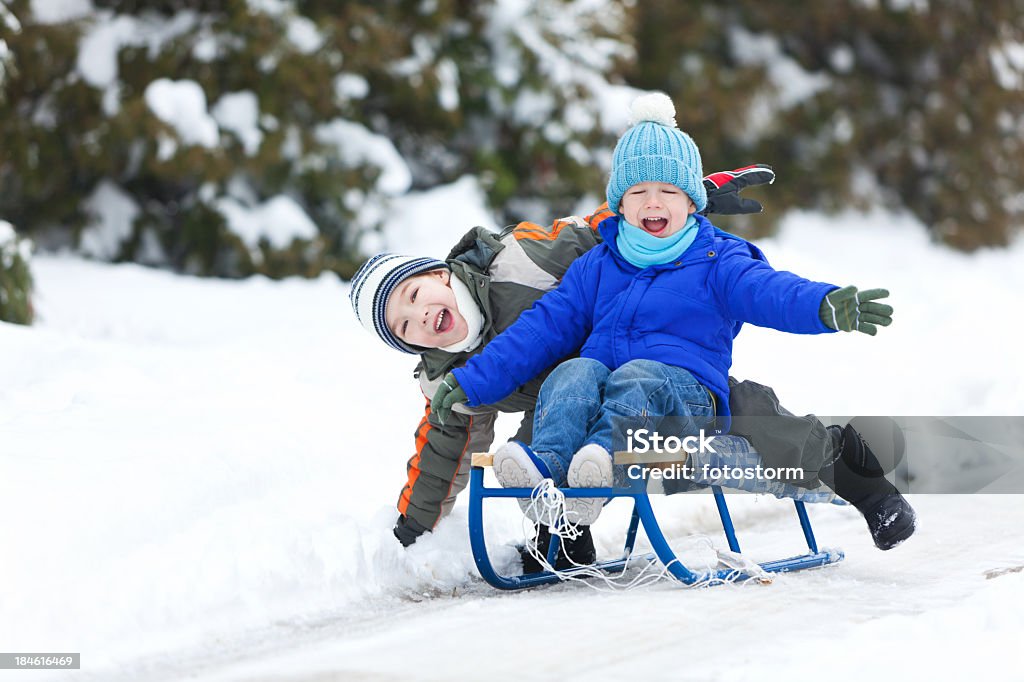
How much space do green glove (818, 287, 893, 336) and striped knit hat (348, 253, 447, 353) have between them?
4.11 feet

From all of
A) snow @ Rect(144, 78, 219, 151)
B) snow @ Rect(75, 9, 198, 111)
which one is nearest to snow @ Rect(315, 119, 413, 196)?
snow @ Rect(144, 78, 219, 151)

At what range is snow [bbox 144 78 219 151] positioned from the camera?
8148 mm

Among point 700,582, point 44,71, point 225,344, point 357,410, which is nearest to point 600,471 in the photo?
point 700,582

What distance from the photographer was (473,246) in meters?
3.79

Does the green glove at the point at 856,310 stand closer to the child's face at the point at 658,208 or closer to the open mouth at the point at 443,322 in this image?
the child's face at the point at 658,208

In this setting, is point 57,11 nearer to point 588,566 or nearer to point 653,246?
point 653,246

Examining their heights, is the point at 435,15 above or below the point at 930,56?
below

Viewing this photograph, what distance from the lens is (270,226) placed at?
8.51 meters

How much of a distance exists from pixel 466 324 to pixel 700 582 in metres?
1.03

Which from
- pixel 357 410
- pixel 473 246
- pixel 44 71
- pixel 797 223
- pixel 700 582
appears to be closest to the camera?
pixel 700 582

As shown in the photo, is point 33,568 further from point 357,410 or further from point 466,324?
point 357,410

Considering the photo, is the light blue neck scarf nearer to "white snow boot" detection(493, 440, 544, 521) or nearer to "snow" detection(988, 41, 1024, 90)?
"white snow boot" detection(493, 440, 544, 521)

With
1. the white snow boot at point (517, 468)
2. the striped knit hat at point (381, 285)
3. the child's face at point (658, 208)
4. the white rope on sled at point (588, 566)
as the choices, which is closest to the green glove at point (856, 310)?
the child's face at point (658, 208)

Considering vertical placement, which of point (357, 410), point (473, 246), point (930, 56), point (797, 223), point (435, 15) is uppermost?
point (930, 56)
